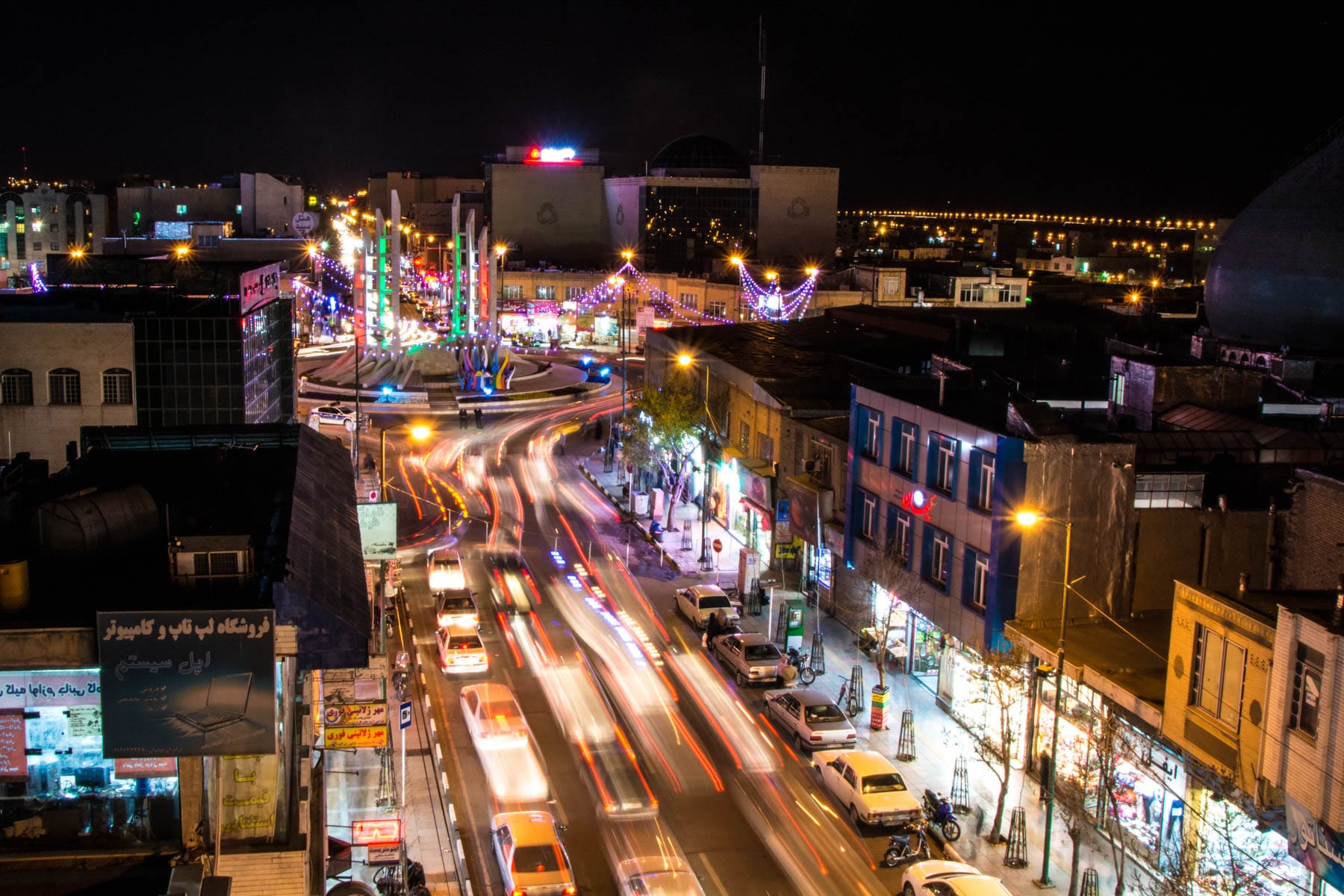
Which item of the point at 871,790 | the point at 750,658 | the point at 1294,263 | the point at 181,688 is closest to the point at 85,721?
the point at 181,688

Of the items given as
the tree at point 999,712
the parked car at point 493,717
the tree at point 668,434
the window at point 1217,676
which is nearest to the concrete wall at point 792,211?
the tree at point 668,434

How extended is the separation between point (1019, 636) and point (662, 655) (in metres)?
10.1

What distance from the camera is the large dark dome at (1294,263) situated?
4472 cm

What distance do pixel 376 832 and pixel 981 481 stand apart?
564 inches

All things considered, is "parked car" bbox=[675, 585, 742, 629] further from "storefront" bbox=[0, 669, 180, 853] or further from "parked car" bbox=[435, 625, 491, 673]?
"storefront" bbox=[0, 669, 180, 853]

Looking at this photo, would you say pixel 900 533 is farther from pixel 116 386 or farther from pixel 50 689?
pixel 116 386

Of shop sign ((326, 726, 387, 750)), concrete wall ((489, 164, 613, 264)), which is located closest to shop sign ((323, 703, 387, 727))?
shop sign ((326, 726, 387, 750))

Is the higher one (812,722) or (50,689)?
(50,689)

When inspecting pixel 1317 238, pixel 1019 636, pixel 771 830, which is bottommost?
pixel 771 830

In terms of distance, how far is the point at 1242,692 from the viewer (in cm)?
1830

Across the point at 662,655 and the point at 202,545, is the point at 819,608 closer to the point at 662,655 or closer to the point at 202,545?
the point at 662,655

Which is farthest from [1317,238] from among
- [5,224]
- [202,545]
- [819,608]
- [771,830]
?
[5,224]

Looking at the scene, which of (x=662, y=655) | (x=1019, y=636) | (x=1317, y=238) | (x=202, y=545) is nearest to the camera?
(x=202, y=545)

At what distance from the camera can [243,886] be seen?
41.3 feet
